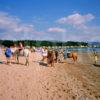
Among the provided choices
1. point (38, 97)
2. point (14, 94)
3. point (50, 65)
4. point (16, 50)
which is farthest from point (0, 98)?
point (50, 65)

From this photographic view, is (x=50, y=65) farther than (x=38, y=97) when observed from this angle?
Yes

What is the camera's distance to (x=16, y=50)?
831 inches

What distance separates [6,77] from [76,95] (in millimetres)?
5014

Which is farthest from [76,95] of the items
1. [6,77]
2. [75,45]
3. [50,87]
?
[75,45]

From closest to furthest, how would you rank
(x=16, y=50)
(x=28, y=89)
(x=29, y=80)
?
(x=28, y=89), (x=29, y=80), (x=16, y=50)

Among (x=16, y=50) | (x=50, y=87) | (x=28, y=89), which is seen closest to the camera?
(x=28, y=89)

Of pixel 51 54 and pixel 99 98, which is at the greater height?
pixel 51 54

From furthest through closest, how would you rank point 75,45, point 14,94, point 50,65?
1. point 75,45
2. point 50,65
3. point 14,94

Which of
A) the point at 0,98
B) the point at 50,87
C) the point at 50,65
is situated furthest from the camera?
the point at 50,65

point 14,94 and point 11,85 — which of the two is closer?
point 14,94

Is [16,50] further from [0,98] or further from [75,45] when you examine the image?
[75,45]

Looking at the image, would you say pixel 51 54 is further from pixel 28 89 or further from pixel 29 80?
pixel 28 89

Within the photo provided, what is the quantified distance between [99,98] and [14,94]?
403 cm

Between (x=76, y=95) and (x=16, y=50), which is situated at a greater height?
(x=16, y=50)
